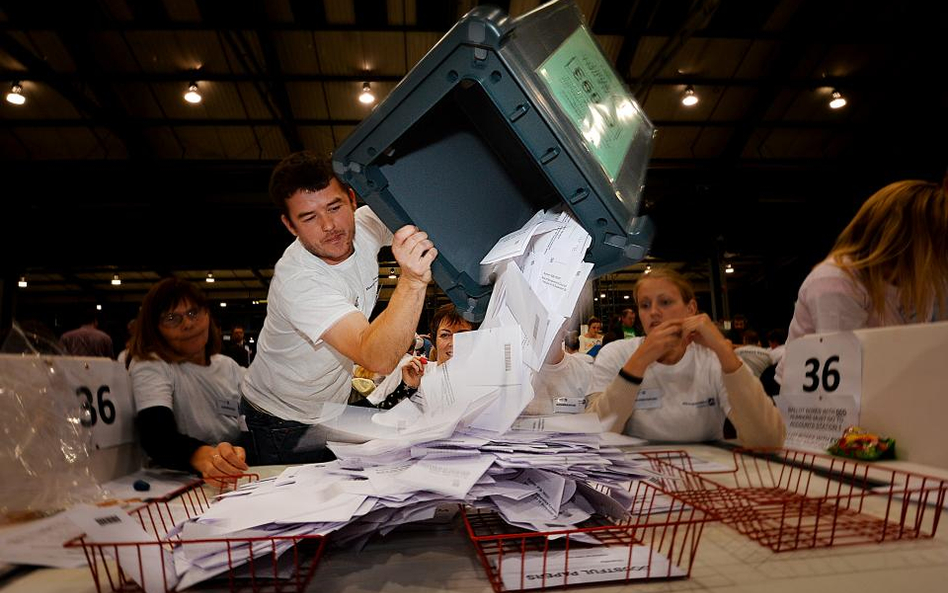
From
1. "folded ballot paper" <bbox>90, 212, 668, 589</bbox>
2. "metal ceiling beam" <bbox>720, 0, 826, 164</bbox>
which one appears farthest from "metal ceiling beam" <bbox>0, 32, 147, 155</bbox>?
→ "metal ceiling beam" <bbox>720, 0, 826, 164</bbox>

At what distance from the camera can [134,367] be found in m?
1.46

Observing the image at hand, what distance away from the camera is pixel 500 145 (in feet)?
2.26

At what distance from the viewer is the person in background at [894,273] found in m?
1.25

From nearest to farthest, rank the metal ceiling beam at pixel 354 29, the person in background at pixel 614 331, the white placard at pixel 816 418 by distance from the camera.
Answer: the white placard at pixel 816 418 → the person in background at pixel 614 331 → the metal ceiling beam at pixel 354 29

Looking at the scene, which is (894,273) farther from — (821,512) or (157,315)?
(157,315)

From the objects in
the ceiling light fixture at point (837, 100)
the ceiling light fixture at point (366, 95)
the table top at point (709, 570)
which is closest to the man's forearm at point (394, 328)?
the table top at point (709, 570)

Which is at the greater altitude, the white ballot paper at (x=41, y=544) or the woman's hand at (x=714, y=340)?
the woman's hand at (x=714, y=340)

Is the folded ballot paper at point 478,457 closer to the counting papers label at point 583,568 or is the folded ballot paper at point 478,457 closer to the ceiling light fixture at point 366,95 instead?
the counting papers label at point 583,568

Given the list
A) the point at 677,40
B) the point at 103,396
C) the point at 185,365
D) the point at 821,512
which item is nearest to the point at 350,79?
the point at 677,40

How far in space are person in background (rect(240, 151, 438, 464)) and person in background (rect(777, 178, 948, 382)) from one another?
97 cm

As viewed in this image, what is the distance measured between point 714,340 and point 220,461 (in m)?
1.23

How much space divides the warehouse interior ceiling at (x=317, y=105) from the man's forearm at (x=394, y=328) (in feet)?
17.0

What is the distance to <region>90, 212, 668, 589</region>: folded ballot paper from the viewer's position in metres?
0.44

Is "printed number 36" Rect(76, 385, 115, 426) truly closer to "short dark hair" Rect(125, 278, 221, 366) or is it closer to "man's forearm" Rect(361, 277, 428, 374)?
"short dark hair" Rect(125, 278, 221, 366)
